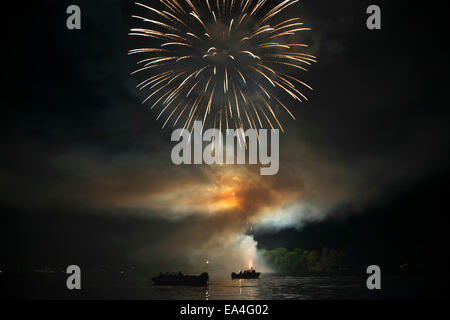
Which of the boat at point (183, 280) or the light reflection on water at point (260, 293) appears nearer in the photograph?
the light reflection on water at point (260, 293)

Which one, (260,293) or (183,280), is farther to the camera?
(183,280)

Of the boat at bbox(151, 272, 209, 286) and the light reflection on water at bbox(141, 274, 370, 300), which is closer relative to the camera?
the light reflection on water at bbox(141, 274, 370, 300)
